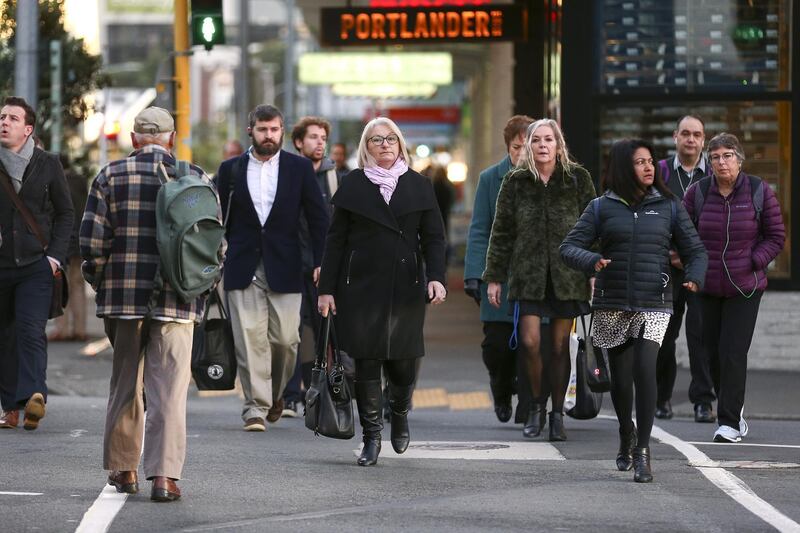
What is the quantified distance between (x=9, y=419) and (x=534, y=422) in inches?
128

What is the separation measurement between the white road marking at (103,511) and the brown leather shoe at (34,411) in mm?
2480

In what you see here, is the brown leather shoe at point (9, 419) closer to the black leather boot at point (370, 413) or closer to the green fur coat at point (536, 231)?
the black leather boot at point (370, 413)

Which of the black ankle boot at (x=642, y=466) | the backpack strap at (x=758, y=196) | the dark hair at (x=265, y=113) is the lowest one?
the black ankle boot at (x=642, y=466)

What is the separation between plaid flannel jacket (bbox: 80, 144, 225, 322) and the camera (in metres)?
7.99

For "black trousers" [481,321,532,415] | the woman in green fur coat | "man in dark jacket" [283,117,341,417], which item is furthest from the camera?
"man in dark jacket" [283,117,341,417]

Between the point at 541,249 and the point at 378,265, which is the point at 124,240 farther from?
the point at 541,249

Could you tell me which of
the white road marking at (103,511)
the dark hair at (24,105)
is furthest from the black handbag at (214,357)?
the white road marking at (103,511)

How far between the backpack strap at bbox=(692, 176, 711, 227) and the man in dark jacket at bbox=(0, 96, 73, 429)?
13.0 feet

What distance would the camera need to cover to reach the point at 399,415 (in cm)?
→ 955

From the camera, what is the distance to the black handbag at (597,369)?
9.12 meters

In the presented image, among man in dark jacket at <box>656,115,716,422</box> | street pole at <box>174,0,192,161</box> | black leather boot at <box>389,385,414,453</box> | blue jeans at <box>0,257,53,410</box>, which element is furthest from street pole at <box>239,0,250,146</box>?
black leather boot at <box>389,385,414,453</box>

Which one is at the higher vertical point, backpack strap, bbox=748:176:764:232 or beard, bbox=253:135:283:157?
beard, bbox=253:135:283:157

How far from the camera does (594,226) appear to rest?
9.05 meters

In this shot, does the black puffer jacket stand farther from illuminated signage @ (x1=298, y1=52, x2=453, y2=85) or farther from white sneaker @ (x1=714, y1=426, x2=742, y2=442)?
illuminated signage @ (x1=298, y1=52, x2=453, y2=85)
